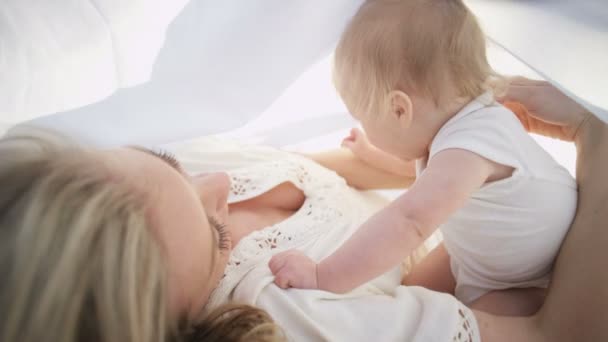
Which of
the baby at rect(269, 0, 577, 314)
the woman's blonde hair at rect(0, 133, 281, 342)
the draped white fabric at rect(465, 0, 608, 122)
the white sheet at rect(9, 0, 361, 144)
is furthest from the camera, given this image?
the white sheet at rect(9, 0, 361, 144)

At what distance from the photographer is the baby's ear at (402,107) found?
83 cm

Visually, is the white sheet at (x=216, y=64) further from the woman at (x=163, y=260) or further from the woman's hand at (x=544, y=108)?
the woman's hand at (x=544, y=108)

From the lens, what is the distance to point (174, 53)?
3.31ft

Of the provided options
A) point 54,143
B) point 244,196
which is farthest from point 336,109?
point 54,143

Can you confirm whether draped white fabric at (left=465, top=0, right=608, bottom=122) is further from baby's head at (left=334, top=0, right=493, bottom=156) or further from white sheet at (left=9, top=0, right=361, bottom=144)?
white sheet at (left=9, top=0, right=361, bottom=144)

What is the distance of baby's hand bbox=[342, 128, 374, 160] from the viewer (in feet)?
3.74

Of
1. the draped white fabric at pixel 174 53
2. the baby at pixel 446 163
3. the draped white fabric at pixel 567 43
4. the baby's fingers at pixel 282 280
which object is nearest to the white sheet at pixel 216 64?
the draped white fabric at pixel 174 53

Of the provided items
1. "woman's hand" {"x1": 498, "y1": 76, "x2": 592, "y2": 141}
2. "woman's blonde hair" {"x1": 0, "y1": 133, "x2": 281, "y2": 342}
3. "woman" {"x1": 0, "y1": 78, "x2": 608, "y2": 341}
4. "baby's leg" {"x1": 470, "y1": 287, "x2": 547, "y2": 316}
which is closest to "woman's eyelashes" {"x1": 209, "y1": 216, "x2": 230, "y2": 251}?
"woman" {"x1": 0, "y1": 78, "x2": 608, "y2": 341}

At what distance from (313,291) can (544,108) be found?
560 mm

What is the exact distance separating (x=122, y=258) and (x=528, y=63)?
0.59 meters

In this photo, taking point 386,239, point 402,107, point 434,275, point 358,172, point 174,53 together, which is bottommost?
point 434,275

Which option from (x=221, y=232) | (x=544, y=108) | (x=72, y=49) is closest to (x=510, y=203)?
(x=544, y=108)

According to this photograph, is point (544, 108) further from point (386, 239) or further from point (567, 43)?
point (386, 239)

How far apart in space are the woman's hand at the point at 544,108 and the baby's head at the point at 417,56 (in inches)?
5.7
